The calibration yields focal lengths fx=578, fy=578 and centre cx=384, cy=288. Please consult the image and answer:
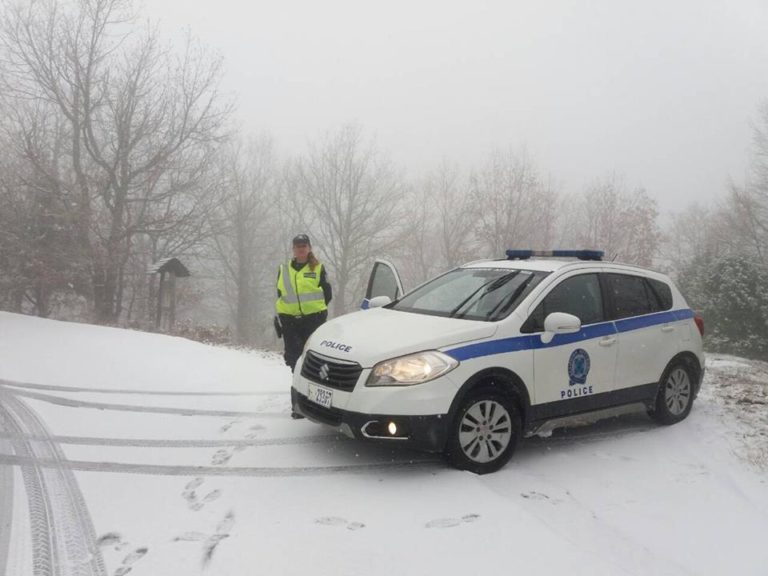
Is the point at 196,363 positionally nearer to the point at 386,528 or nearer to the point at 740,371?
the point at 386,528

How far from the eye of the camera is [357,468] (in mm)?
4316

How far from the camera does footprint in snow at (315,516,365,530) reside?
340 centimetres

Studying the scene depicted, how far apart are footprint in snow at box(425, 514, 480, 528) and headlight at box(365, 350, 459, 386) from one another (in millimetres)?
945

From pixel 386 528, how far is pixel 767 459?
3441 millimetres

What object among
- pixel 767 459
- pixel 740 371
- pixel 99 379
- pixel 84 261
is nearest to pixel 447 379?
pixel 767 459

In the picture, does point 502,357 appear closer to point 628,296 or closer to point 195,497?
point 628,296

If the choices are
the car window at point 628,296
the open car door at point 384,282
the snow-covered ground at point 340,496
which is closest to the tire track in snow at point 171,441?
the snow-covered ground at point 340,496

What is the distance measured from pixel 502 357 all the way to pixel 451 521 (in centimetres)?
134

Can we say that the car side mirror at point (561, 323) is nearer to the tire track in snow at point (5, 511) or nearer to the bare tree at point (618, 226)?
the tire track in snow at point (5, 511)

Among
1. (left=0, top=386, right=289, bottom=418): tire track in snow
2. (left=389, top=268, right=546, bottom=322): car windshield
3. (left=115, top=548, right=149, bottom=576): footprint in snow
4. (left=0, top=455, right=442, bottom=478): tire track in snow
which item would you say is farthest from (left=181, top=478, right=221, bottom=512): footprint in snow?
(left=389, top=268, right=546, bottom=322): car windshield

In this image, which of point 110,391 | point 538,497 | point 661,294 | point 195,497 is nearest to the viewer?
point 195,497

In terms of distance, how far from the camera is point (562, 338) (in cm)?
477

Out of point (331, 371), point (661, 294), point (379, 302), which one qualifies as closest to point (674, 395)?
point (661, 294)

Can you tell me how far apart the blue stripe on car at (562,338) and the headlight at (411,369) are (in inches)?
3.9
